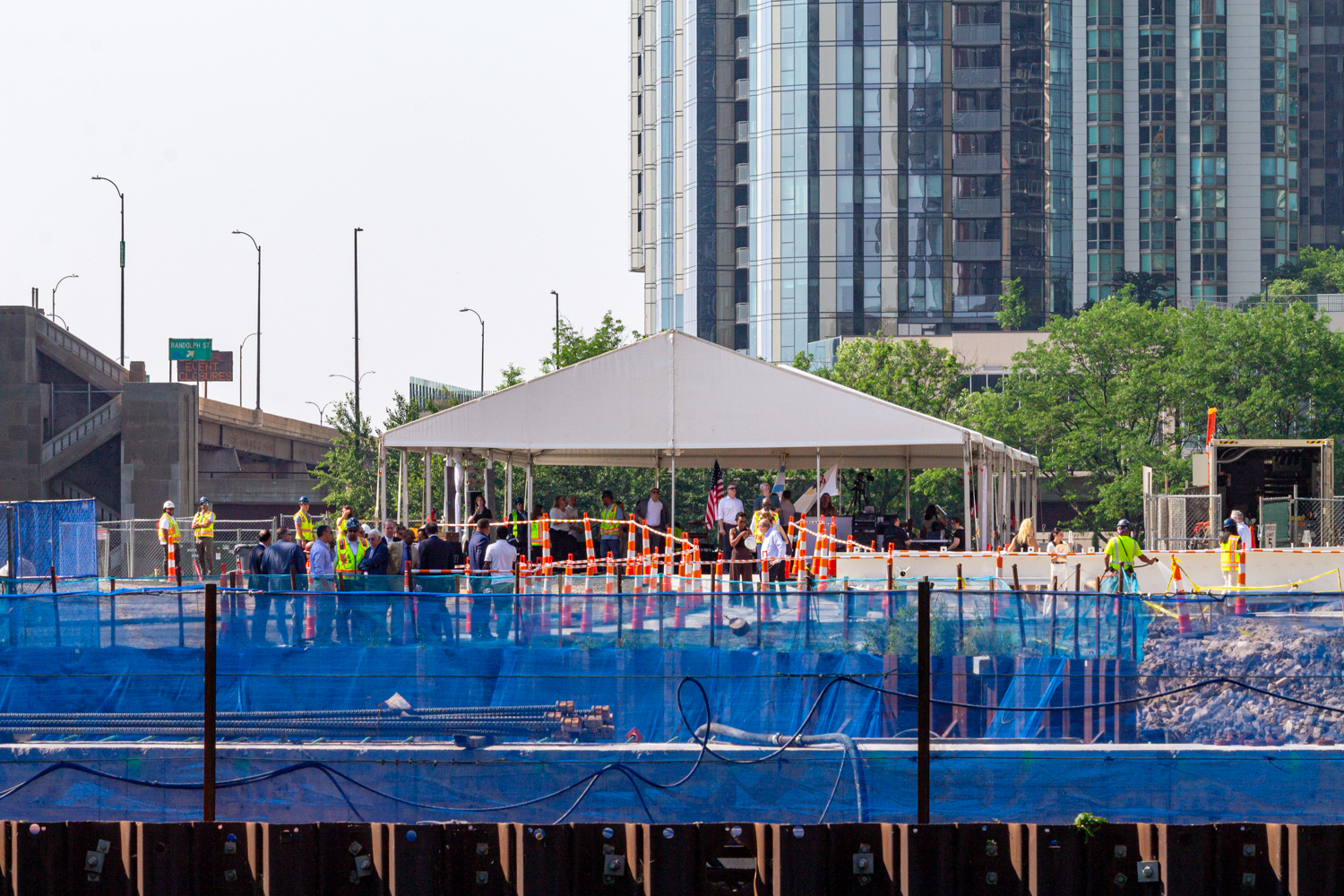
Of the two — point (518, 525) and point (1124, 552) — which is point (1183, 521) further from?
point (518, 525)

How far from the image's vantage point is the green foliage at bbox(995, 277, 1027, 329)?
93.8 m

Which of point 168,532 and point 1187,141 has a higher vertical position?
point 1187,141

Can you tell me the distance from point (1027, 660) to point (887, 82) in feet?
284

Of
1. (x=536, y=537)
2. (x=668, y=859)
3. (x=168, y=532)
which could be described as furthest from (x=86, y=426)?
(x=668, y=859)

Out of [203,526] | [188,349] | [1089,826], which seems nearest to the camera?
[1089,826]

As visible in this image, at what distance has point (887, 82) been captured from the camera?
9444 centimetres

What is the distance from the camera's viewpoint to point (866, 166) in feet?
310

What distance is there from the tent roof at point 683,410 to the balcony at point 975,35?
247 feet

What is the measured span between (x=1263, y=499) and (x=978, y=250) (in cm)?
6422

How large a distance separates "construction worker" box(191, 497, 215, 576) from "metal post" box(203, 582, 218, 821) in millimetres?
20996

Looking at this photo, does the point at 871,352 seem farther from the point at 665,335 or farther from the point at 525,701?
the point at 525,701

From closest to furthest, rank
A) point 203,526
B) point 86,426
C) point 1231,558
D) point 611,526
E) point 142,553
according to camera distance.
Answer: point 1231,558
point 611,526
point 203,526
point 142,553
point 86,426

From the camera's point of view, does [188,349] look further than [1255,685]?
Yes

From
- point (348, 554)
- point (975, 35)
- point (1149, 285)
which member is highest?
point (975, 35)
